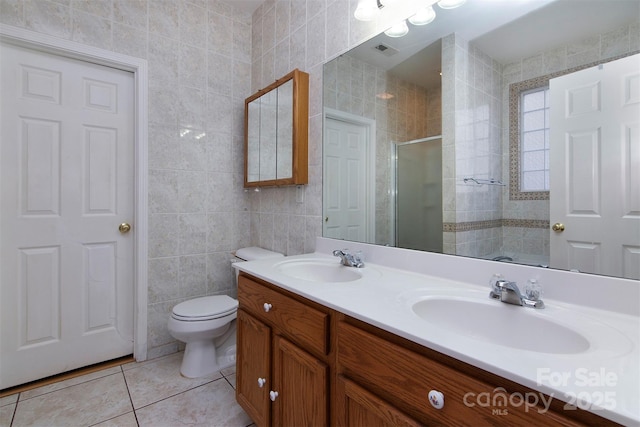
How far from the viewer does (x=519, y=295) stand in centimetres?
85

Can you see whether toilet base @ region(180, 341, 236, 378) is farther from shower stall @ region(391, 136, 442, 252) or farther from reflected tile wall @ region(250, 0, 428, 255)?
shower stall @ region(391, 136, 442, 252)

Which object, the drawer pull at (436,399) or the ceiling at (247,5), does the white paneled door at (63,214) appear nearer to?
the ceiling at (247,5)

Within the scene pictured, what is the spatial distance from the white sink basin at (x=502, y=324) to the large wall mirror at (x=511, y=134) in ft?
0.77

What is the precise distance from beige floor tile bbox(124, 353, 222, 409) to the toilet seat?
398 millimetres

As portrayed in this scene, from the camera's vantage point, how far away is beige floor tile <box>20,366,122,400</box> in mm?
1676

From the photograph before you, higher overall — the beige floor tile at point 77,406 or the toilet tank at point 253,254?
the toilet tank at point 253,254

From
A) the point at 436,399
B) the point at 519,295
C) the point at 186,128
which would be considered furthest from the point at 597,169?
the point at 186,128

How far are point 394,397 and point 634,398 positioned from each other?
0.44 m

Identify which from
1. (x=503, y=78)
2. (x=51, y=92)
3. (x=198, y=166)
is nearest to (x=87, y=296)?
(x=198, y=166)

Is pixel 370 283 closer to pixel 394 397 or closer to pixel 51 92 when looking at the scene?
pixel 394 397

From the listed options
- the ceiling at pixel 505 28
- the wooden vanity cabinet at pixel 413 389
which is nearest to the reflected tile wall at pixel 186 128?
the ceiling at pixel 505 28

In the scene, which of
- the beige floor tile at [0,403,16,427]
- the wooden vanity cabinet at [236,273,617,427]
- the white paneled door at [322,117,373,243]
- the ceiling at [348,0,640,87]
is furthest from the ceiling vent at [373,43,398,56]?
the beige floor tile at [0,403,16,427]

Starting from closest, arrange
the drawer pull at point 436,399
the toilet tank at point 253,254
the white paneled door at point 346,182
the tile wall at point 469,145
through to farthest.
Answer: the drawer pull at point 436,399 < the tile wall at point 469,145 < the white paneled door at point 346,182 < the toilet tank at point 253,254

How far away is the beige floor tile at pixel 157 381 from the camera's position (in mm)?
1666
